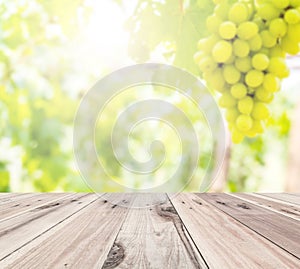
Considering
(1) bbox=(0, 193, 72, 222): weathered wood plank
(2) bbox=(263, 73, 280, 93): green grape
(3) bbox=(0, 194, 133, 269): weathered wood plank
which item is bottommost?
(3) bbox=(0, 194, 133, 269): weathered wood plank

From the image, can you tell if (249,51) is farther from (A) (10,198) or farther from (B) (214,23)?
(A) (10,198)

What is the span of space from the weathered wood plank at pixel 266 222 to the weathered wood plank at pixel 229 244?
2cm

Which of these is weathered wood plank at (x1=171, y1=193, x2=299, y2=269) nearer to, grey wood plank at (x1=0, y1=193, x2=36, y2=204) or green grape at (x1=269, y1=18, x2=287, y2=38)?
green grape at (x1=269, y1=18, x2=287, y2=38)

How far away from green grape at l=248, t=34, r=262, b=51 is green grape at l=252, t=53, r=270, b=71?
0.02m

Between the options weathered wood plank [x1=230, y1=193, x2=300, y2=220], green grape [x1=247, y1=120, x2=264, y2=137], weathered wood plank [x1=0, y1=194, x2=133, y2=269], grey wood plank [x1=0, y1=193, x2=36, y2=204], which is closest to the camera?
weathered wood plank [x1=0, y1=194, x2=133, y2=269]

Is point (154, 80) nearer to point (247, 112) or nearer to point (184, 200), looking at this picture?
point (247, 112)

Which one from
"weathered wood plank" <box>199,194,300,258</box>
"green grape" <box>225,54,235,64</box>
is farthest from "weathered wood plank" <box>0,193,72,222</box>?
"green grape" <box>225,54,235,64</box>

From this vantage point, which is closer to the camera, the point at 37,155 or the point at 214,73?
the point at 214,73

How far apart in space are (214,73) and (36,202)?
671 mm

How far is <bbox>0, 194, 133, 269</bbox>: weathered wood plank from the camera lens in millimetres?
595

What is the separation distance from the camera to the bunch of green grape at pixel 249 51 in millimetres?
888

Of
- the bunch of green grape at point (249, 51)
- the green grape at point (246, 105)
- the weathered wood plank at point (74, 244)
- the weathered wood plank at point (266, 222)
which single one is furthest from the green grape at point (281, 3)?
the weathered wood plank at point (74, 244)

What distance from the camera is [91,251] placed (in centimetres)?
66

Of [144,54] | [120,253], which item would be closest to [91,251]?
[120,253]
